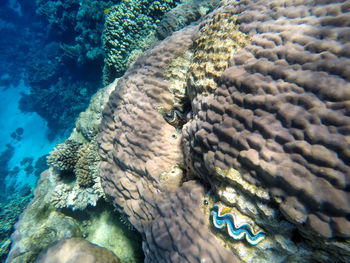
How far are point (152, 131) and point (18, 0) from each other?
29.5 meters

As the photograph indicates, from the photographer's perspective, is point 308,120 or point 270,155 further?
point 270,155

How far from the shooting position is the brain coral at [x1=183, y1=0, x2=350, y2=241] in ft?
4.50

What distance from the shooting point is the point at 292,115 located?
1586mm

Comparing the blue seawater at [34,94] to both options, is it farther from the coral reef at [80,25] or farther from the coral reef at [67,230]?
the coral reef at [67,230]

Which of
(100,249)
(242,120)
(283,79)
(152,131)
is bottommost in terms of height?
(100,249)

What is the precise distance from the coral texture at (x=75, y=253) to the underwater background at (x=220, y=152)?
0.02 m

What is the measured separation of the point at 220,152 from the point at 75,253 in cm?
325

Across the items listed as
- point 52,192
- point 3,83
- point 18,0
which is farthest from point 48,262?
point 18,0

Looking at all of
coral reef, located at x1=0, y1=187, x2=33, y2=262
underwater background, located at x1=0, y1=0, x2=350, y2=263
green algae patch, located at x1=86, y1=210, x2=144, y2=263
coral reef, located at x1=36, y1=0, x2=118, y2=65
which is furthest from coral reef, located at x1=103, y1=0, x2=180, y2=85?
coral reef, located at x1=0, y1=187, x2=33, y2=262

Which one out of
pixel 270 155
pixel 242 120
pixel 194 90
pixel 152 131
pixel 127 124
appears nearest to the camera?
pixel 270 155

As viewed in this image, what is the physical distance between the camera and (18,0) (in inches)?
846

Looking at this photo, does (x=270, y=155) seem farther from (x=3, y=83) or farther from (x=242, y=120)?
(x=3, y=83)

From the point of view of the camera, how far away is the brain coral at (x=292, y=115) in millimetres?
1371

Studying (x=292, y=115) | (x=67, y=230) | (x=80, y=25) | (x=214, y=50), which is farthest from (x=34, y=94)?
(x=292, y=115)
